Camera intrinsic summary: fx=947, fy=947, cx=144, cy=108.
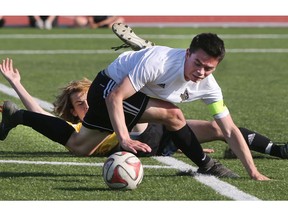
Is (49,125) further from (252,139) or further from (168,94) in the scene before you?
(252,139)

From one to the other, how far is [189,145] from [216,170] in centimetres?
31

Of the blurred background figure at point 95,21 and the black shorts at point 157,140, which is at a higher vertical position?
the black shorts at point 157,140

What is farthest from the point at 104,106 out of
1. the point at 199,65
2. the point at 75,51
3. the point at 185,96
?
the point at 75,51

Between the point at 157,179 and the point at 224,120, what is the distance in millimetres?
775

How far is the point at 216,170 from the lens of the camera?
26.1ft

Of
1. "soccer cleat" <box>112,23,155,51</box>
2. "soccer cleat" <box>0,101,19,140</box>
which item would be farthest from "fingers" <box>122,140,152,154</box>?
"soccer cleat" <box>112,23,155,51</box>

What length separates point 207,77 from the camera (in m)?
7.84

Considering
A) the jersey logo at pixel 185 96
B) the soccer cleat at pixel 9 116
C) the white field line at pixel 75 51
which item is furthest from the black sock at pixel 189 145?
the white field line at pixel 75 51

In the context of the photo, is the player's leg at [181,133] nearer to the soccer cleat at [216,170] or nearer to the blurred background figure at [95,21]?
the soccer cleat at [216,170]

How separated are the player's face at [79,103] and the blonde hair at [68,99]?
3cm

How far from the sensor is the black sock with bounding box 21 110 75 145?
869cm

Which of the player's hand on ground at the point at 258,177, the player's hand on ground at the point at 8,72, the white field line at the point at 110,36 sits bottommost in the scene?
the white field line at the point at 110,36

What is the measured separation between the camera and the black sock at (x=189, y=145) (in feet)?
26.1
